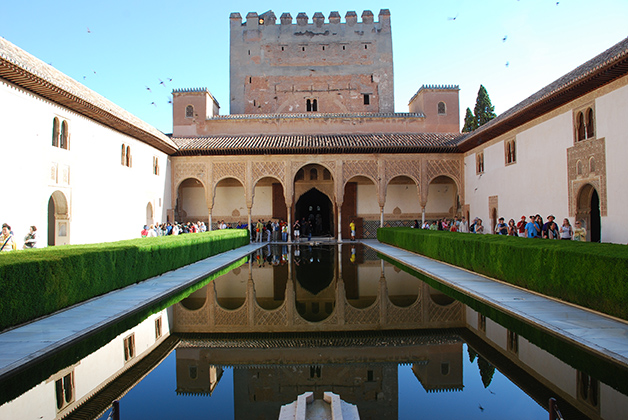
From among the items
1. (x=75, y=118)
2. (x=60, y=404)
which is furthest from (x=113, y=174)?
(x=60, y=404)

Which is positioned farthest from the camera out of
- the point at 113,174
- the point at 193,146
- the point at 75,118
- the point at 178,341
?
the point at 193,146

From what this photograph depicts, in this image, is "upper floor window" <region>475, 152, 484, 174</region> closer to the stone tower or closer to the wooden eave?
the stone tower

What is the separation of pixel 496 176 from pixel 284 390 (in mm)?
15479

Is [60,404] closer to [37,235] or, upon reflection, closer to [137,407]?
[137,407]

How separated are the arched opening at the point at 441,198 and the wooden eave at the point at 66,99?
13122 mm

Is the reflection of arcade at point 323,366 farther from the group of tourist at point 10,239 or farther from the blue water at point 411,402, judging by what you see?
the group of tourist at point 10,239

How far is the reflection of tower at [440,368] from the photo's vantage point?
3689 millimetres

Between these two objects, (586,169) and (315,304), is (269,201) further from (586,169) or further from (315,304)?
(315,304)

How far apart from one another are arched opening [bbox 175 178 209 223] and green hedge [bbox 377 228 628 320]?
610 inches

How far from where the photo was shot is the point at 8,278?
5.10 metres

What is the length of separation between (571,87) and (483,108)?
24759mm

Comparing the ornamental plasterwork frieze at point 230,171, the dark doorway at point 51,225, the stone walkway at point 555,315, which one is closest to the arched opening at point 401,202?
the ornamental plasterwork frieze at point 230,171

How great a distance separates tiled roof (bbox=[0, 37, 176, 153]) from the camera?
9555 mm

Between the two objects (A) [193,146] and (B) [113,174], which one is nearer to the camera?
(B) [113,174]
